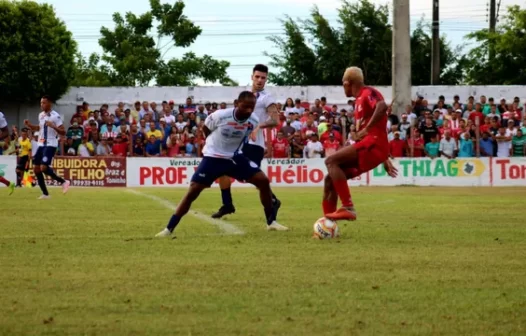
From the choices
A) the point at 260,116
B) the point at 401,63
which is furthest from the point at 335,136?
the point at 260,116

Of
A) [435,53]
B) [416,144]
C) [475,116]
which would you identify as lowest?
[416,144]

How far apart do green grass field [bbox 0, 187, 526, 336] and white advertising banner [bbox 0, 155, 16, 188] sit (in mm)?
20259

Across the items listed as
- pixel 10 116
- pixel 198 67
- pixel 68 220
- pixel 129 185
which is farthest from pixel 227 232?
pixel 198 67

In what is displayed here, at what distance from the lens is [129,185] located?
35.3 metres

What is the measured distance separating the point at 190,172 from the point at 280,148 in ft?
9.26

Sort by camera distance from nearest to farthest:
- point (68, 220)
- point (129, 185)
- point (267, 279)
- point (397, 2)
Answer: point (267, 279), point (68, 220), point (129, 185), point (397, 2)

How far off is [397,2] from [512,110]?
640cm

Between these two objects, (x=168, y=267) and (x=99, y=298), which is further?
(x=168, y=267)

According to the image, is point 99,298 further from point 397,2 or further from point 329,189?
point 397,2

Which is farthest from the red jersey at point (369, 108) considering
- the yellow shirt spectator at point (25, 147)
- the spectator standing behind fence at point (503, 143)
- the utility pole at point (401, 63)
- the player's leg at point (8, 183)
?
the utility pole at point (401, 63)

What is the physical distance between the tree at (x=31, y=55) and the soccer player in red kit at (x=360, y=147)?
112 feet

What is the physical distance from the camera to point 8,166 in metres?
35.5

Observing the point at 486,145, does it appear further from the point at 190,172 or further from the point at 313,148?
the point at 190,172

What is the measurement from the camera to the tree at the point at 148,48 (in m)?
58.3
